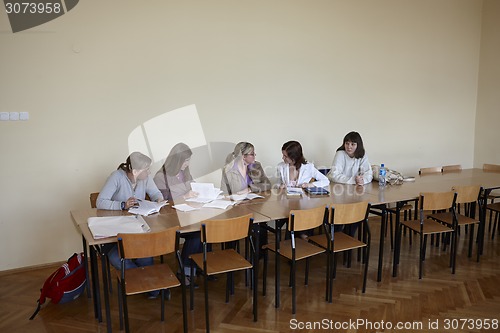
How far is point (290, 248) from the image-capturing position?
12.1 ft

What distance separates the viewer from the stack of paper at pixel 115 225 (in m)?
3.02

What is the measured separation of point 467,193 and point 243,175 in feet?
7.68

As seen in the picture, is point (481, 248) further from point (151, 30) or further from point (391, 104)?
point (151, 30)

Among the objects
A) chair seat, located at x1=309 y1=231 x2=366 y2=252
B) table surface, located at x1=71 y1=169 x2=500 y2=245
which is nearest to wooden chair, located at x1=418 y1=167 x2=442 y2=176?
table surface, located at x1=71 y1=169 x2=500 y2=245

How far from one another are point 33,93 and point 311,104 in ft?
11.2

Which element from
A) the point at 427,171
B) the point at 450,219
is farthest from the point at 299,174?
the point at 427,171

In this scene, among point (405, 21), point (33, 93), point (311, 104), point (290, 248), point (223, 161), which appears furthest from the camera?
point (405, 21)

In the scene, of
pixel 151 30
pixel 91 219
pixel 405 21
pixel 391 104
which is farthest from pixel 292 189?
pixel 405 21

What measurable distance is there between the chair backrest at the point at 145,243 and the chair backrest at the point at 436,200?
2.48 metres

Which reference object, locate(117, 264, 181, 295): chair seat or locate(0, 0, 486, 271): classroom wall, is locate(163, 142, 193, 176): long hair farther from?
locate(117, 264, 181, 295): chair seat

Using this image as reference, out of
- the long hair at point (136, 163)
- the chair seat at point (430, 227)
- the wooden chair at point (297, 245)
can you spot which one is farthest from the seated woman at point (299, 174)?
the long hair at point (136, 163)

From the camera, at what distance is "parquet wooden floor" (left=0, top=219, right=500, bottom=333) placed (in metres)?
3.25

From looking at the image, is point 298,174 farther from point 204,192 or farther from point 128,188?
point 128,188

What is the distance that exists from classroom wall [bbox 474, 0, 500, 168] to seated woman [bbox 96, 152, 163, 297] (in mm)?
5635
